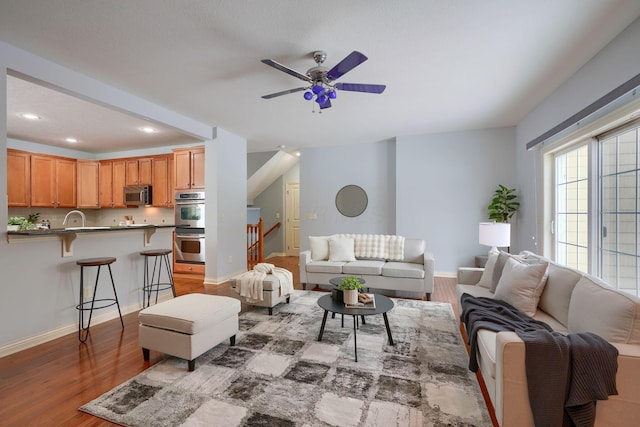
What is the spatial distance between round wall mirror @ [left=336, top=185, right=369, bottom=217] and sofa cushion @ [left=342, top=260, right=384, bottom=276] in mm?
1958

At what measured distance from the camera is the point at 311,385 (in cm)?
204

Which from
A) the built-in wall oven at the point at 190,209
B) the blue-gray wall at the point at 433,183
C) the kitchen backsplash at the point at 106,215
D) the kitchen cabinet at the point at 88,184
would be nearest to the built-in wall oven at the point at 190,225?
the built-in wall oven at the point at 190,209

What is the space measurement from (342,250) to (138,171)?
182 inches

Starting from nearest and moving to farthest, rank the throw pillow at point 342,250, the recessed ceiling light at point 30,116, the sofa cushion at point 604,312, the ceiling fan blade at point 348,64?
the sofa cushion at point 604,312 → the ceiling fan blade at point 348,64 → the recessed ceiling light at point 30,116 → the throw pillow at point 342,250

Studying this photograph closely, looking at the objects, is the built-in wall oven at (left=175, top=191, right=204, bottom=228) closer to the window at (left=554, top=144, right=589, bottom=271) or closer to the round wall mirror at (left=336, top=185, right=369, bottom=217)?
the round wall mirror at (left=336, top=185, right=369, bottom=217)

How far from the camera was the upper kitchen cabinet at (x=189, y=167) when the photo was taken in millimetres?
5328

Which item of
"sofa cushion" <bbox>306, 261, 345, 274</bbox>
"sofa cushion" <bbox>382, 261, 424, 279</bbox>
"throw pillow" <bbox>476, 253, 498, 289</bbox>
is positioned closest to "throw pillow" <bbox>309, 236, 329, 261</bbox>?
"sofa cushion" <bbox>306, 261, 345, 274</bbox>

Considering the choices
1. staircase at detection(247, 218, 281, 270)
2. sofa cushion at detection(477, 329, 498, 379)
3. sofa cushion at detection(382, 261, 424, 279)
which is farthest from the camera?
staircase at detection(247, 218, 281, 270)

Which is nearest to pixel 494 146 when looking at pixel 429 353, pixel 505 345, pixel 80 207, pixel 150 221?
pixel 429 353

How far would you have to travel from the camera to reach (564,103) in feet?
10.6

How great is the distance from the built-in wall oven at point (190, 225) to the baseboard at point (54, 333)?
5.96ft

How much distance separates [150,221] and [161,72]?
4.26m

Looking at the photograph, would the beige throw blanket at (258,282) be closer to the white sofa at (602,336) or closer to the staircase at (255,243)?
the white sofa at (602,336)

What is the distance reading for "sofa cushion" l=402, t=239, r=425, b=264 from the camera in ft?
14.6
